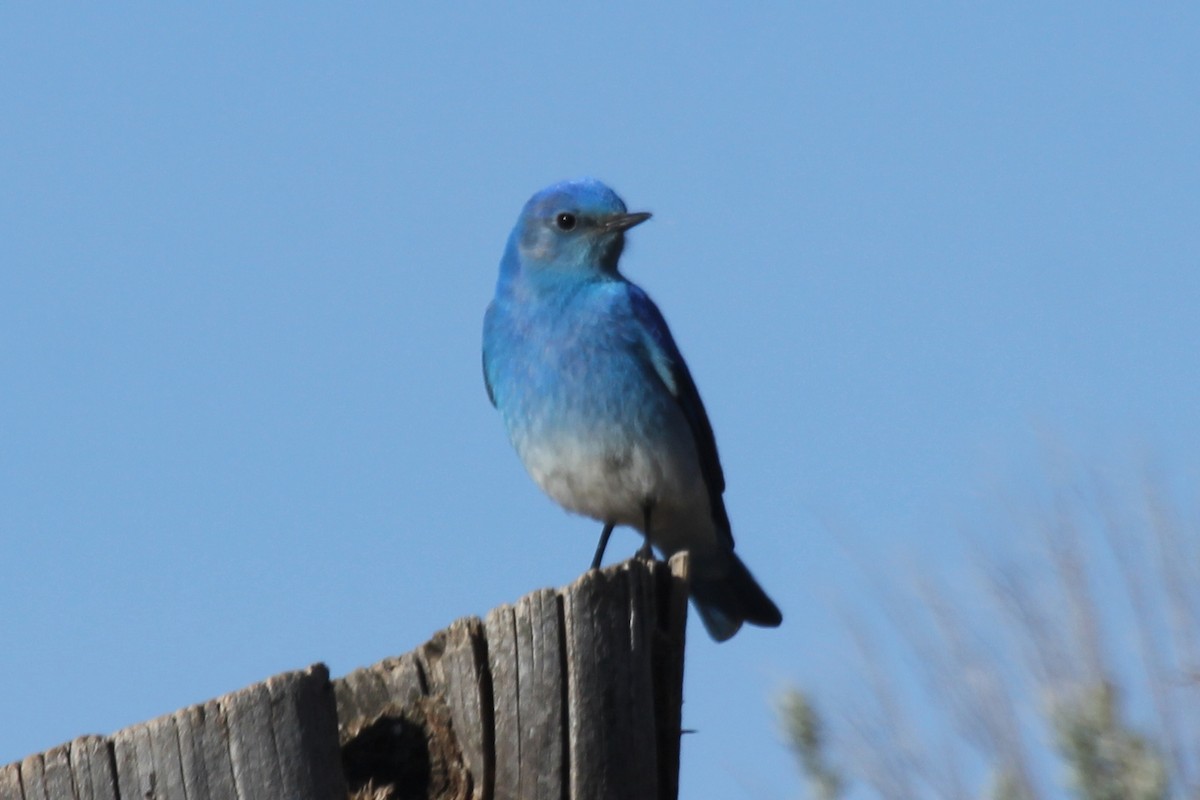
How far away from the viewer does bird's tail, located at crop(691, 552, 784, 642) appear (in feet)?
24.1

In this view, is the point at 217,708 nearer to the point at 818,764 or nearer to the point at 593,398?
the point at 818,764

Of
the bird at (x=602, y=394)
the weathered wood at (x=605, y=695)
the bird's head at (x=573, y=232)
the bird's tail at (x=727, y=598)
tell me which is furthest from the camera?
the bird's tail at (x=727, y=598)

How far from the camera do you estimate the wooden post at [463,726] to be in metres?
3.01

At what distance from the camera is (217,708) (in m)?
3.01

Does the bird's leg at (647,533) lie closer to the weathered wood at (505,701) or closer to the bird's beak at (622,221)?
the bird's beak at (622,221)

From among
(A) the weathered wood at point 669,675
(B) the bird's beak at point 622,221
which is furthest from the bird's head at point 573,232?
(A) the weathered wood at point 669,675

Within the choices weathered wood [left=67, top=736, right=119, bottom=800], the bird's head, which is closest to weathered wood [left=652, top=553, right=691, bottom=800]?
weathered wood [left=67, top=736, right=119, bottom=800]

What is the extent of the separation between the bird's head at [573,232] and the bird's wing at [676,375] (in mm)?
225

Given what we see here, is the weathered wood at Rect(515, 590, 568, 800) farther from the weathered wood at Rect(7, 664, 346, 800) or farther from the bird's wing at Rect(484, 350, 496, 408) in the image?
the bird's wing at Rect(484, 350, 496, 408)

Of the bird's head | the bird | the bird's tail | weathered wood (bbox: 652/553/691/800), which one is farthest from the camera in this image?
the bird's tail

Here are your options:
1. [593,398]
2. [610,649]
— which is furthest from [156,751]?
[593,398]

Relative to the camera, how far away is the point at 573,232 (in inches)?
279

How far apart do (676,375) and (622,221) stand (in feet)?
2.41

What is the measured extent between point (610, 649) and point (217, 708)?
0.75 metres
